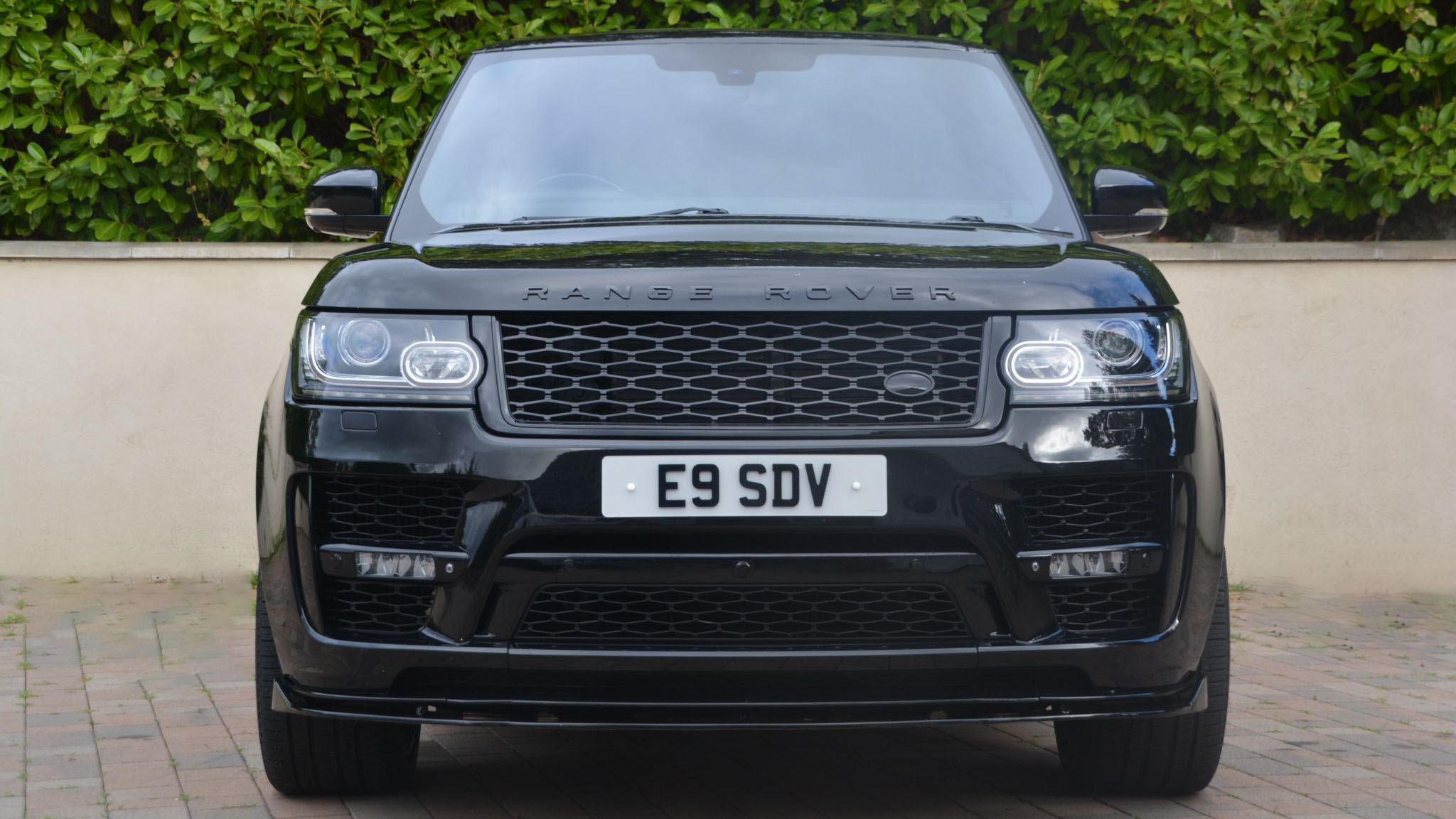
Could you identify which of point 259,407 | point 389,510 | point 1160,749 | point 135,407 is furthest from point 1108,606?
point 135,407

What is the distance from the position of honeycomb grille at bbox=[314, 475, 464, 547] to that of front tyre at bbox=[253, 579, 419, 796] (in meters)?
0.67

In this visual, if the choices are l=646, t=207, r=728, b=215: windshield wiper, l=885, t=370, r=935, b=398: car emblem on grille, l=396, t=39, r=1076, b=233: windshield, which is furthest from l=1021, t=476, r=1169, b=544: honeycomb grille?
l=646, t=207, r=728, b=215: windshield wiper

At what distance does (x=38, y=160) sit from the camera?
291 inches

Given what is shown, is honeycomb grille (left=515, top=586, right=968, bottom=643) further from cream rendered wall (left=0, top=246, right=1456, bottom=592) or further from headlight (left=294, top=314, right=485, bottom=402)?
cream rendered wall (left=0, top=246, right=1456, bottom=592)

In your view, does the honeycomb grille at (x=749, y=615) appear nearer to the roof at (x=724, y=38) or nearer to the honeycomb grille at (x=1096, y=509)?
the honeycomb grille at (x=1096, y=509)

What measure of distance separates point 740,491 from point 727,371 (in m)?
0.24

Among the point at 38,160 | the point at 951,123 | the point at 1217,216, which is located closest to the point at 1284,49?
the point at 1217,216

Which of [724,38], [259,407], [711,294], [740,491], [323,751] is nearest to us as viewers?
[740,491]

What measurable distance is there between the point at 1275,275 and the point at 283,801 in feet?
16.8

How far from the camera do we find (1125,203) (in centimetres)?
438

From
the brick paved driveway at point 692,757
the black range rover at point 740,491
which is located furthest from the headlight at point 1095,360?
the brick paved driveway at point 692,757

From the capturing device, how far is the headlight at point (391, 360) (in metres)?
3.14

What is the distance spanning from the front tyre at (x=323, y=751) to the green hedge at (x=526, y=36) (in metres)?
4.03

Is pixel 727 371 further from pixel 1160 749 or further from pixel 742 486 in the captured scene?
pixel 1160 749
